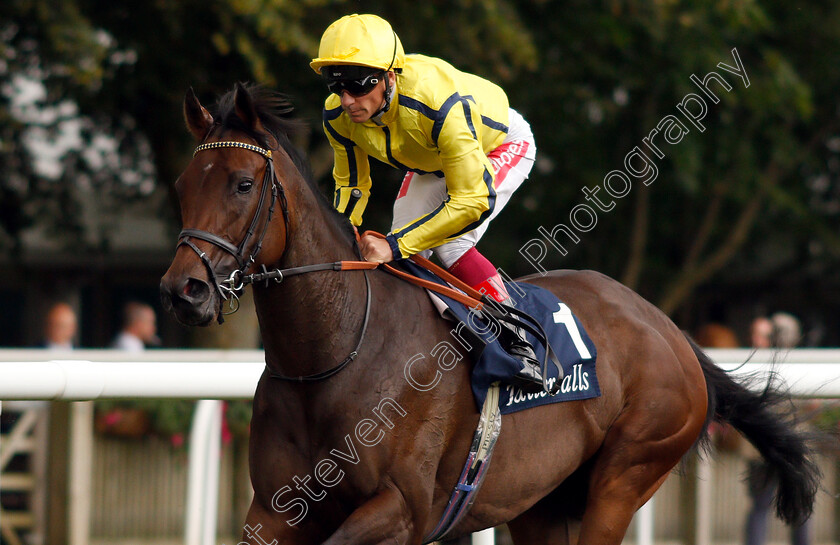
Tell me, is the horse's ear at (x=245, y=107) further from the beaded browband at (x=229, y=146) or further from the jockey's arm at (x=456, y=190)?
the jockey's arm at (x=456, y=190)

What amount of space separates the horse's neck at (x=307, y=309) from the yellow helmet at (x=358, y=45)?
39cm

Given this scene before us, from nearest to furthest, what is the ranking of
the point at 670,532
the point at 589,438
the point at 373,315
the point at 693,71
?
the point at 373,315, the point at 589,438, the point at 670,532, the point at 693,71

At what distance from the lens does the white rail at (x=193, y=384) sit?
3039mm

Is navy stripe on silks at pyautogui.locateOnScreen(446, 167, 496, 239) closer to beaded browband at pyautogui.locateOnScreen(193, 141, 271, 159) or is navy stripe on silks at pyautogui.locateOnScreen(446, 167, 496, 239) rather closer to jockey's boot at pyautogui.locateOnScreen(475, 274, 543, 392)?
jockey's boot at pyautogui.locateOnScreen(475, 274, 543, 392)

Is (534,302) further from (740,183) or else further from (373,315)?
(740,183)

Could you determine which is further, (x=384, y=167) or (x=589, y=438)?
(x=384, y=167)

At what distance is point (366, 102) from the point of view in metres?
3.05

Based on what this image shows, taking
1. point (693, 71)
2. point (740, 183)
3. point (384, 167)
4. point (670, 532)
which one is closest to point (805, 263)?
point (740, 183)

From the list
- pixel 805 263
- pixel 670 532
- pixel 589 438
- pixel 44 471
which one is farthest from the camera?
pixel 805 263

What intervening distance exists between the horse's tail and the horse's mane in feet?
5.95

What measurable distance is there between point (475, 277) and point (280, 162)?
825 millimetres

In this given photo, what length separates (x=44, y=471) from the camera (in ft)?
12.8

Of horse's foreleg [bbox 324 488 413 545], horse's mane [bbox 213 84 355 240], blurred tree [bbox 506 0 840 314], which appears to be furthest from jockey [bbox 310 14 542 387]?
blurred tree [bbox 506 0 840 314]

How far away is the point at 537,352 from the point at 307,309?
86 cm
